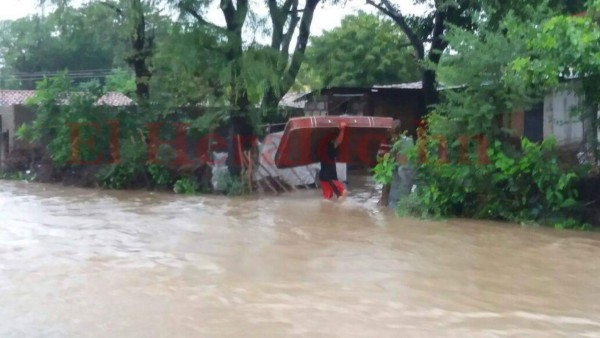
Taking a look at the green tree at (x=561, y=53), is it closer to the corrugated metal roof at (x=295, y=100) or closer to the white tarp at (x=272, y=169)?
the white tarp at (x=272, y=169)

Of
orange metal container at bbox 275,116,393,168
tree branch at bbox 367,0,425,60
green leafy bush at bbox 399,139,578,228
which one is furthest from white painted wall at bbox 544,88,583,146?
tree branch at bbox 367,0,425,60

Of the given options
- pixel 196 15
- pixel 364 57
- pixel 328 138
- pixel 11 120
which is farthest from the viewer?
pixel 364 57

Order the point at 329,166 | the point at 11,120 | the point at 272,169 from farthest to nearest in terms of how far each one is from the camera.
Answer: the point at 11,120
the point at 272,169
the point at 329,166

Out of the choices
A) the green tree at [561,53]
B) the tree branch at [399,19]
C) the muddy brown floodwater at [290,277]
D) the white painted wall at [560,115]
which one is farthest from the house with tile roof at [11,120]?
the green tree at [561,53]

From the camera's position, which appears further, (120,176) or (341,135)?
(120,176)

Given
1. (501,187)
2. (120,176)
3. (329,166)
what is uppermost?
(329,166)

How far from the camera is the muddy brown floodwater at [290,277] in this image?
6.21m

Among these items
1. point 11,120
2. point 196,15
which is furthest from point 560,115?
point 11,120

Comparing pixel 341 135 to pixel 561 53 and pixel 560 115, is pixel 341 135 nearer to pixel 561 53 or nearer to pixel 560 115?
pixel 561 53

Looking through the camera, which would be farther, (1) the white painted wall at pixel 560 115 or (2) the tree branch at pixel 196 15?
(2) the tree branch at pixel 196 15

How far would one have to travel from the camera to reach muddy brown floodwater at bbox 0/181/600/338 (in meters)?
6.21

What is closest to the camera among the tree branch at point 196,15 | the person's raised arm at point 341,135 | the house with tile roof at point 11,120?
the person's raised arm at point 341,135

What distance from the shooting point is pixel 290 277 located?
26.1 feet

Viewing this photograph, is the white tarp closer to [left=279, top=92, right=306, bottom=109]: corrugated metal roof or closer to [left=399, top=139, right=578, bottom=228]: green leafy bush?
[left=399, top=139, right=578, bottom=228]: green leafy bush
